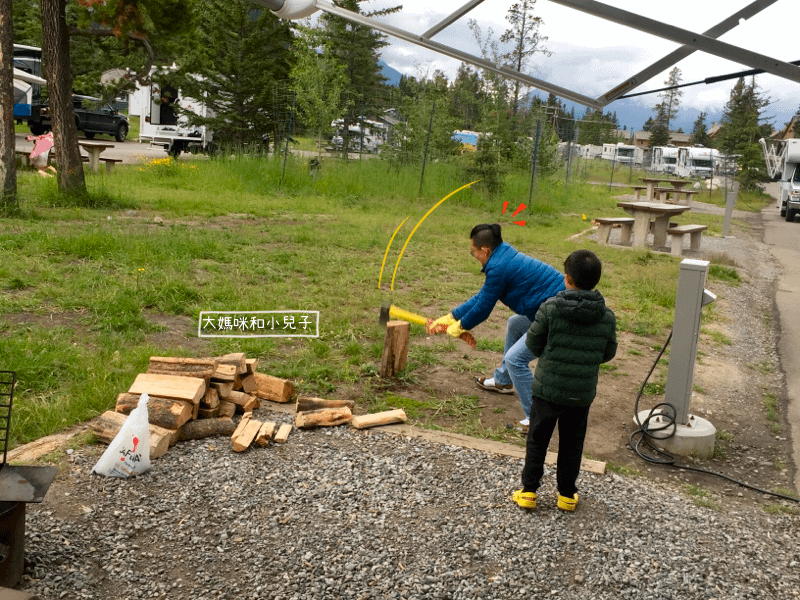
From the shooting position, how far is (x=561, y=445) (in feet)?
13.1

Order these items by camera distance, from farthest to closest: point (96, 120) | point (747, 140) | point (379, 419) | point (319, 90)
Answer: point (747, 140) < point (96, 120) < point (319, 90) < point (379, 419)

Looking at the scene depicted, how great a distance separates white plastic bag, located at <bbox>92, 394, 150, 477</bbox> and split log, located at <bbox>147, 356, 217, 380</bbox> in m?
0.80

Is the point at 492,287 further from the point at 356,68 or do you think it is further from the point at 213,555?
the point at 356,68

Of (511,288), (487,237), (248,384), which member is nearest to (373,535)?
(248,384)

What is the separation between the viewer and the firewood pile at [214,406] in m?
4.41

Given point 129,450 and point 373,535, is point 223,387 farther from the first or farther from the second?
point 373,535

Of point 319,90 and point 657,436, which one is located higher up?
point 319,90

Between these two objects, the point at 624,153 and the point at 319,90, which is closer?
the point at 319,90

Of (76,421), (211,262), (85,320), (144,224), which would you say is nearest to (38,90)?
(144,224)

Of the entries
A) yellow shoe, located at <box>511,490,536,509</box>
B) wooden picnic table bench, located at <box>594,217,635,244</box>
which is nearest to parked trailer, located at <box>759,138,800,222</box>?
wooden picnic table bench, located at <box>594,217,635,244</box>

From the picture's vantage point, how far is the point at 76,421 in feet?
15.5

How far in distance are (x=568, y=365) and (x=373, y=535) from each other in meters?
1.33

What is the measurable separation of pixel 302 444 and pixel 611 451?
2.19 m

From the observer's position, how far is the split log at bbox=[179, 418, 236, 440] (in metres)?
4.55
